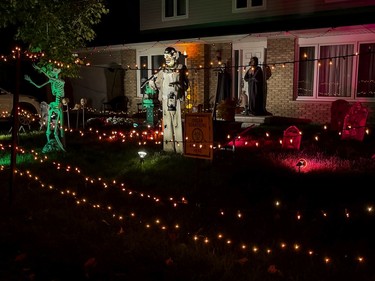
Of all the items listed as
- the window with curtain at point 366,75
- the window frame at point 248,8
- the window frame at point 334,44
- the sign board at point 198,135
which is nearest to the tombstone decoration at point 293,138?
the sign board at point 198,135

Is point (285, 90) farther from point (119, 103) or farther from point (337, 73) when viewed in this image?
point (119, 103)

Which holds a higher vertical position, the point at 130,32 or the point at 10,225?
the point at 130,32

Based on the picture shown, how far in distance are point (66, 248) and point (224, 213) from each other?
208 cm

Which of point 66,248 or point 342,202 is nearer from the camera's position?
point 66,248

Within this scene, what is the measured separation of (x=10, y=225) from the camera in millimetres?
5965

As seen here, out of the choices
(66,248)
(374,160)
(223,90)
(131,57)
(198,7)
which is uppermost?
(198,7)

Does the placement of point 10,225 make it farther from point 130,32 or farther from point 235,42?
point 130,32

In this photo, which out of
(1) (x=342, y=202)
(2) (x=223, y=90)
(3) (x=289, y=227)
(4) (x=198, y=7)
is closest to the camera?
(3) (x=289, y=227)

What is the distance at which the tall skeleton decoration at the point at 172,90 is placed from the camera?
959 cm

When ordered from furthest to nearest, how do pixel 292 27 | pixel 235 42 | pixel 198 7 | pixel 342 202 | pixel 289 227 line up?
pixel 198 7, pixel 235 42, pixel 292 27, pixel 342 202, pixel 289 227

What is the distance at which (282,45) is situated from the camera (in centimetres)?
1581

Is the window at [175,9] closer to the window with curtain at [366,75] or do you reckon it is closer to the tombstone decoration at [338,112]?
the window with curtain at [366,75]

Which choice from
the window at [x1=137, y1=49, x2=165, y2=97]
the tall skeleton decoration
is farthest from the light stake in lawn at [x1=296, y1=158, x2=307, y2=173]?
the window at [x1=137, y1=49, x2=165, y2=97]

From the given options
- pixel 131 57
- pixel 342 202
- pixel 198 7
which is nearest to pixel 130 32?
pixel 131 57
